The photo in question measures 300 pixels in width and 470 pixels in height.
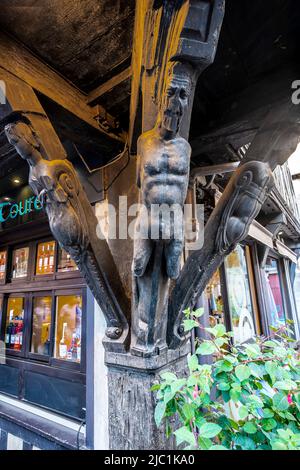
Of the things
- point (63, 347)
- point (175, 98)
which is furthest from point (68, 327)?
point (175, 98)

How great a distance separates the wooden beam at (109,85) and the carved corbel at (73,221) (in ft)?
1.67

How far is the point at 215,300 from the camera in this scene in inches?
87.0

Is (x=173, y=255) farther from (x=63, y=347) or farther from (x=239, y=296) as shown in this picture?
(x=239, y=296)

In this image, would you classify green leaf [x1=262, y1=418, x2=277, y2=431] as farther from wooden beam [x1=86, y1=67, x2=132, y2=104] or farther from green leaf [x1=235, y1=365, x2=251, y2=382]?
wooden beam [x1=86, y1=67, x2=132, y2=104]

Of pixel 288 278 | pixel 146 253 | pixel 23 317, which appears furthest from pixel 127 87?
pixel 288 278

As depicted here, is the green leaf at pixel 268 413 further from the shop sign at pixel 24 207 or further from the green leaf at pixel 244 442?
the shop sign at pixel 24 207

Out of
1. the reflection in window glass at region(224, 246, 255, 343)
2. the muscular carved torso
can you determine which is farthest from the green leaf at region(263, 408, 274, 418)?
the reflection in window glass at region(224, 246, 255, 343)

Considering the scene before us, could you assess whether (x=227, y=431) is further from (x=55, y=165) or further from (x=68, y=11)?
(x=68, y=11)

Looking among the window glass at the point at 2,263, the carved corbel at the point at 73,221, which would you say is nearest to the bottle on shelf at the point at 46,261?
the window glass at the point at 2,263

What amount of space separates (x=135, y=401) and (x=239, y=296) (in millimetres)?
1965

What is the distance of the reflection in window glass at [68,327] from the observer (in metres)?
1.84

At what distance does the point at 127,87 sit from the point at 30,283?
1865 millimetres

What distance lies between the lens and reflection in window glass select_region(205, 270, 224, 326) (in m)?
2.08

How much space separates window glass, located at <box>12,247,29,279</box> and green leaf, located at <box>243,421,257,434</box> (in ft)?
7.65
